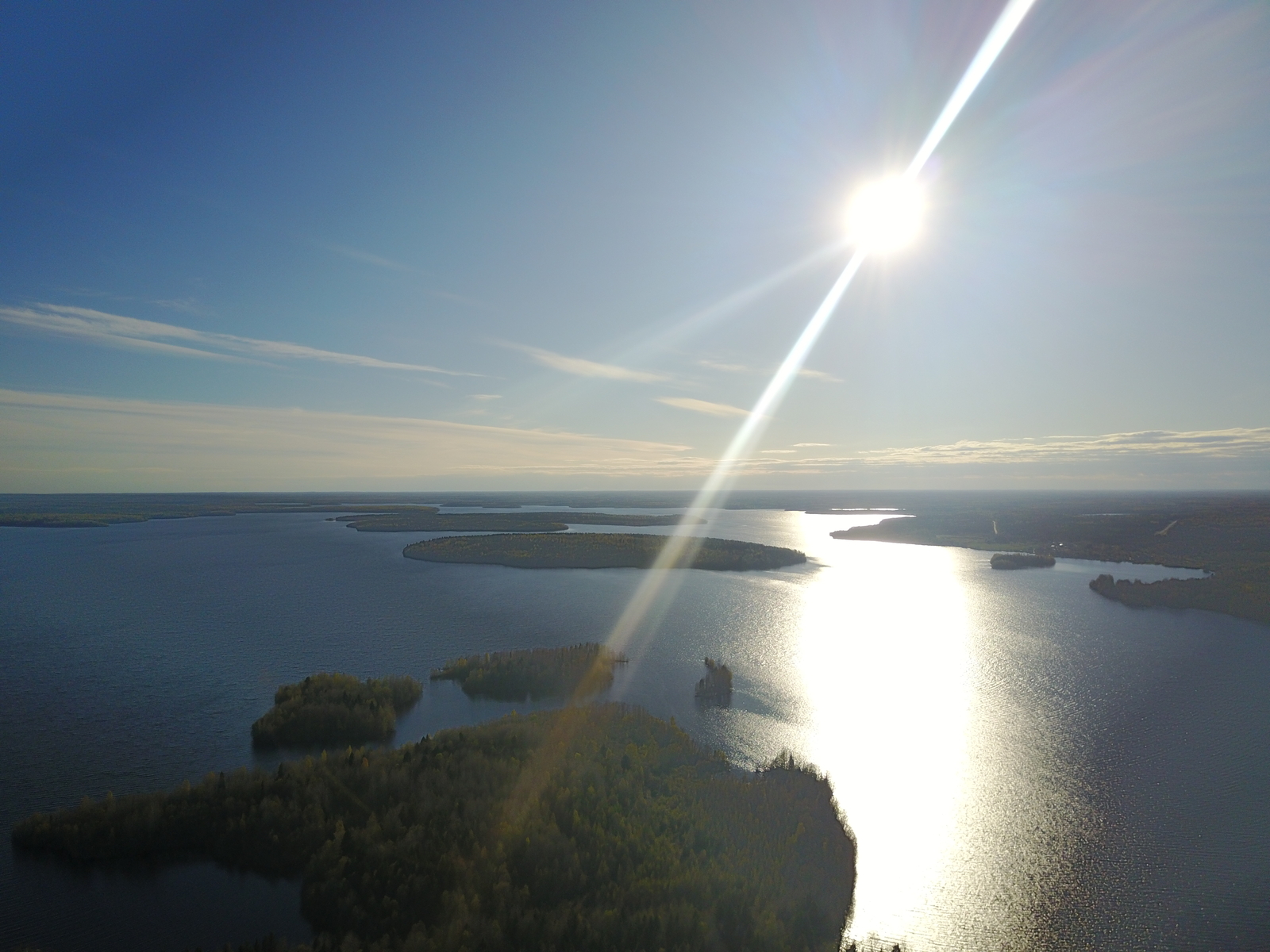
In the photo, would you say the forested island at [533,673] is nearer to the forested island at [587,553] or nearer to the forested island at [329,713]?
the forested island at [329,713]

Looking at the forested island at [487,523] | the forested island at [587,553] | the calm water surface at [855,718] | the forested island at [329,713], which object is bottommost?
the calm water surface at [855,718]

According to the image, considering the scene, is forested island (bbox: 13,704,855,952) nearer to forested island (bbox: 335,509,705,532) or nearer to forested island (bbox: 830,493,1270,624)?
forested island (bbox: 830,493,1270,624)

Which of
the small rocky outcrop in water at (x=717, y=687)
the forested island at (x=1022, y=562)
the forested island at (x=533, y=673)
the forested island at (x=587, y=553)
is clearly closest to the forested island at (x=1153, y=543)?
the forested island at (x=1022, y=562)

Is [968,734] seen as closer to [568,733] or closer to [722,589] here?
[568,733]

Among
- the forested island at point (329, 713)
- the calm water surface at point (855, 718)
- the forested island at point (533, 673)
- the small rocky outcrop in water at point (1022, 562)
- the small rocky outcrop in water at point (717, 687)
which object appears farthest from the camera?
the small rocky outcrop in water at point (1022, 562)

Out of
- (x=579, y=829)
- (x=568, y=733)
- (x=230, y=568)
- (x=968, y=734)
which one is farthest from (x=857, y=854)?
(x=230, y=568)

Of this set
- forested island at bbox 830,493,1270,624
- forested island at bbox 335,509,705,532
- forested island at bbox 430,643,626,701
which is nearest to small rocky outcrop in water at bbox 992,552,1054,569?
forested island at bbox 830,493,1270,624
